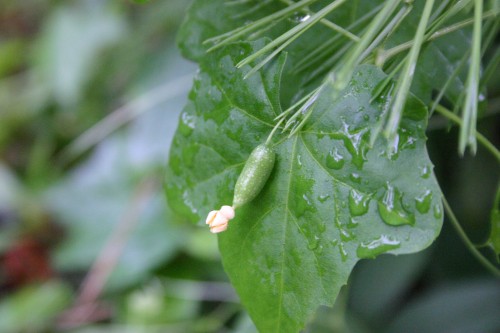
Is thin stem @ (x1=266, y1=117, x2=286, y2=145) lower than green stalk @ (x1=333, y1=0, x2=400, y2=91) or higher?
lower

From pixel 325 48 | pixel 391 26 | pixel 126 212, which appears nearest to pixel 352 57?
pixel 391 26

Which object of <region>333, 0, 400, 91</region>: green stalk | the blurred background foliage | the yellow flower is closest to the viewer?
<region>333, 0, 400, 91</region>: green stalk

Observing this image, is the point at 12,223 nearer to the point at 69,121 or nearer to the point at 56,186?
the point at 56,186

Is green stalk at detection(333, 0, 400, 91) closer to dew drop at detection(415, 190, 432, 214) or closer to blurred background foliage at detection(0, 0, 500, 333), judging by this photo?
dew drop at detection(415, 190, 432, 214)

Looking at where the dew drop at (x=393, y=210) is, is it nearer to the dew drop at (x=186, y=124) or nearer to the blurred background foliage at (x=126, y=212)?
the dew drop at (x=186, y=124)

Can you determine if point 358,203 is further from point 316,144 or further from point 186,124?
point 186,124

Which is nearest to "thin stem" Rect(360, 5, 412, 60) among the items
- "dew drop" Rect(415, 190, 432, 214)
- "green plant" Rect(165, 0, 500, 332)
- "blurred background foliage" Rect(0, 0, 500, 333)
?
"green plant" Rect(165, 0, 500, 332)
